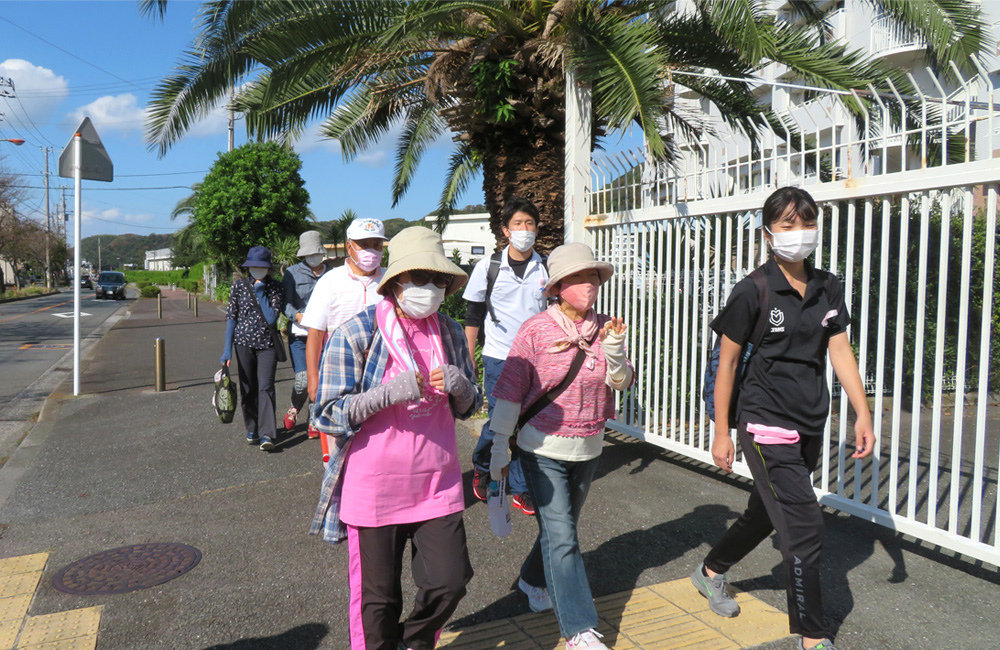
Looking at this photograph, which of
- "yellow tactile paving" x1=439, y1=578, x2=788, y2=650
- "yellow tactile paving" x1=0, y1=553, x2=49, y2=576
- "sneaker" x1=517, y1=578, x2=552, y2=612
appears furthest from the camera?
"yellow tactile paving" x1=0, y1=553, x2=49, y2=576

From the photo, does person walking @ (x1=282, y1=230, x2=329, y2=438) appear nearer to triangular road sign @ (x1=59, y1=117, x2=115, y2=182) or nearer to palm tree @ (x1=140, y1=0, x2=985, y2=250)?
palm tree @ (x1=140, y1=0, x2=985, y2=250)

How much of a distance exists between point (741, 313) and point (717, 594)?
1.33 metres

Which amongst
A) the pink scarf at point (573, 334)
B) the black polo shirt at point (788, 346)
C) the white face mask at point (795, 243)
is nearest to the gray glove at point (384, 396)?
the pink scarf at point (573, 334)

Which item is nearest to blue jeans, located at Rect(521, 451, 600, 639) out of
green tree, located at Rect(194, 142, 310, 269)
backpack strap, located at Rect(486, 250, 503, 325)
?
backpack strap, located at Rect(486, 250, 503, 325)

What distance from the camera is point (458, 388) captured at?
2652mm

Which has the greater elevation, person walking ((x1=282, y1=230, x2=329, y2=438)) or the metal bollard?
person walking ((x1=282, y1=230, x2=329, y2=438))

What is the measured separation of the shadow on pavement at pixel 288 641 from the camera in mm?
3256

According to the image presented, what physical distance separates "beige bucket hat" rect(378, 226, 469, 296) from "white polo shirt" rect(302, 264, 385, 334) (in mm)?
1730

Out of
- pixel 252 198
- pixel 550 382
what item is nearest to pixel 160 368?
pixel 550 382

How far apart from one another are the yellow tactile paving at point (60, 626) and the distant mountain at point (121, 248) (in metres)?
184

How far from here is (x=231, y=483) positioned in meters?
5.77

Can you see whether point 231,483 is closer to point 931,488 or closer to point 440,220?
point 931,488

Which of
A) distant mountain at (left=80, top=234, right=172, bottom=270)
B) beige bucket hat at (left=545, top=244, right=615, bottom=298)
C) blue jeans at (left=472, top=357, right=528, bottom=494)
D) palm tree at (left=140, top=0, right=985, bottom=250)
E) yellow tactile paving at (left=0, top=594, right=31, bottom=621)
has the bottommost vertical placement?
yellow tactile paving at (left=0, top=594, right=31, bottom=621)

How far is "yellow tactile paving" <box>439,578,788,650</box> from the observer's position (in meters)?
3.24
